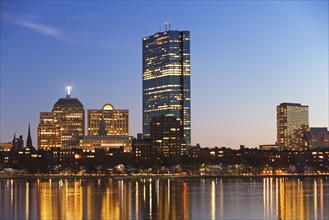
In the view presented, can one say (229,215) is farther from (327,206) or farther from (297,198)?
(297,198)

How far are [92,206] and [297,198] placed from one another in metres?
32.0

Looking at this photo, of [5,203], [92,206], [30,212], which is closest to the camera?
[30,212]

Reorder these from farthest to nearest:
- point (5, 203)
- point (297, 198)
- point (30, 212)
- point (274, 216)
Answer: point (297, 198), point (5, 203), point (30, 212), point (274, 216)

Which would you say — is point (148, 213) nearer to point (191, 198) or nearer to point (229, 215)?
point (229, 215)

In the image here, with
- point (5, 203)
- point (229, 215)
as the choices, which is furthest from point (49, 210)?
point (229, 215)

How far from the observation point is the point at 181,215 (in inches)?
3014

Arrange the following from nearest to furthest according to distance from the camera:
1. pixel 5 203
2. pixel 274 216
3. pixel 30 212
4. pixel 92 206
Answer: pixel 274 216
pixel 30 212
pixel 92 206
pixel 5 203

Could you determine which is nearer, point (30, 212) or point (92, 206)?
point (30, 212)

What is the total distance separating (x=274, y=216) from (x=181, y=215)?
9.74 m

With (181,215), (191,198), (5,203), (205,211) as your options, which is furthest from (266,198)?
(5,203)

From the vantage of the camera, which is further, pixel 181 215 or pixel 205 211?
pixel 205 211

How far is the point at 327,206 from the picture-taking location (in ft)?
291

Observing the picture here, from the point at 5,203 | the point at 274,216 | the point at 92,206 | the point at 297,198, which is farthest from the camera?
the point at 297,198

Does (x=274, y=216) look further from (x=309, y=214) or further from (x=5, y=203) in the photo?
(x=5, y=203)
